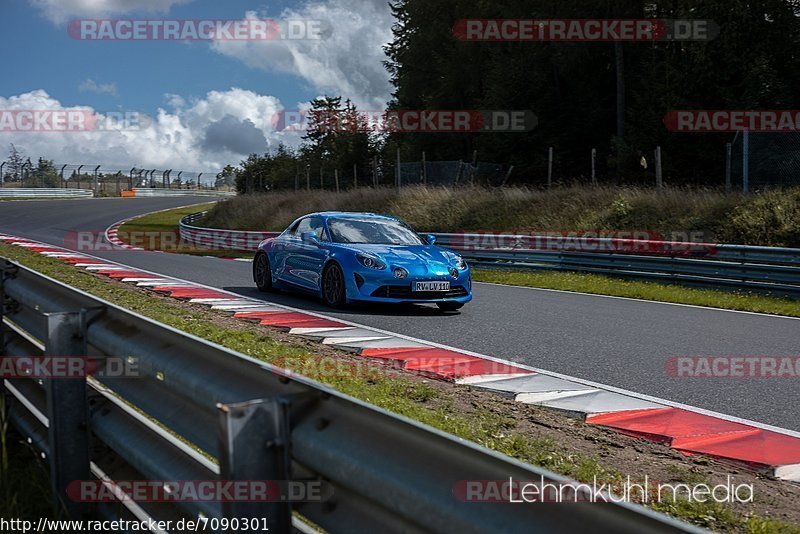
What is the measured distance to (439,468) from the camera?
1.66 meters

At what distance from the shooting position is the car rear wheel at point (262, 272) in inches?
485

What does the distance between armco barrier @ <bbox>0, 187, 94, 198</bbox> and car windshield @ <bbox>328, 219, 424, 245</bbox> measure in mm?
53913

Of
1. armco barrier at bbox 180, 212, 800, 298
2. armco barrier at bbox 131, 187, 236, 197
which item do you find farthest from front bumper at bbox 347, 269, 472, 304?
armco barrier at bbox 131, 187, 236, 197

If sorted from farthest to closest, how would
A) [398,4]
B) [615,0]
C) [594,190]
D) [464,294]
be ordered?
[398,4] → [615,0] → [594,190] → [464,294]

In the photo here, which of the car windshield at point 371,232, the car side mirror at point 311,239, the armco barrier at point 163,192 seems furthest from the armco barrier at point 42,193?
the car windshield at point 371,232

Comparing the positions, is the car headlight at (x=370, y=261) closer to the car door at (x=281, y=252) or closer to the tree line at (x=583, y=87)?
the car door at (x=281, y=252)

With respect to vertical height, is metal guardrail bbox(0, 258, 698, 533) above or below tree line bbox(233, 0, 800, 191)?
below

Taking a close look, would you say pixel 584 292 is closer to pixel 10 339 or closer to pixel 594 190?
pixel 594 190

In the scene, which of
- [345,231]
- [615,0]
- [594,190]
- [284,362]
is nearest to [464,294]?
[345,231]

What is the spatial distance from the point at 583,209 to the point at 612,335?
1368cm

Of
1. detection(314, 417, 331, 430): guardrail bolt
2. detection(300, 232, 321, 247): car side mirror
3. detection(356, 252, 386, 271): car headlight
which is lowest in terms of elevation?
detection(356, 252, 386, 271): car headlight

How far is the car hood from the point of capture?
10255 millimetres

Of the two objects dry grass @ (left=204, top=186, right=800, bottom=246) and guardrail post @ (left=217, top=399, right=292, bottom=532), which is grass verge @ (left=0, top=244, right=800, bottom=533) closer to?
guardrail post @ (left=217, top=399, right=292, bottom=532)

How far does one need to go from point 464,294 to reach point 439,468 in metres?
8.85
